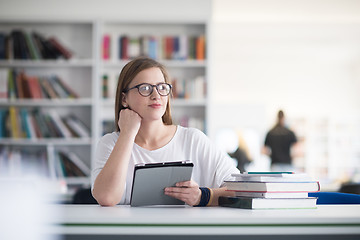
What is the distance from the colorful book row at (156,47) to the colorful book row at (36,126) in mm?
752

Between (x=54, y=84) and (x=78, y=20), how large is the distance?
67 centimetres

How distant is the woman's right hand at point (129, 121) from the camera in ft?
5.72

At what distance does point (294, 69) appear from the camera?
980 centimetres

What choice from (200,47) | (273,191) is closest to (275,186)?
(273,191)

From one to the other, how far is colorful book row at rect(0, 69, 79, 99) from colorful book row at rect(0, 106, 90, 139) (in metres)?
0.16

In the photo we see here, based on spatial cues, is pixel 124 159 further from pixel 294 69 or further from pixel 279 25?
pixel 294 69

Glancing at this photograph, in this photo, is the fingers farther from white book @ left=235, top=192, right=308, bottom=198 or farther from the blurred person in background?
the blurred person in background

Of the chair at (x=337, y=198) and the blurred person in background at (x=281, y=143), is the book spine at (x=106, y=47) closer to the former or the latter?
the blurred person in background at (x=281, y=143)

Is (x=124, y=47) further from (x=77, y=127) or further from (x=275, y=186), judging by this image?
(x=275, y=186)

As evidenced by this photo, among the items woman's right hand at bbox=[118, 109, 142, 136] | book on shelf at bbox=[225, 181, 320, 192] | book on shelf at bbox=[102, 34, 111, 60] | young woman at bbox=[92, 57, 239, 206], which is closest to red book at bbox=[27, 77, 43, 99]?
book on shelf at bbox=[102, 34, 111, 60]

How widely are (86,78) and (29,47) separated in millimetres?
624

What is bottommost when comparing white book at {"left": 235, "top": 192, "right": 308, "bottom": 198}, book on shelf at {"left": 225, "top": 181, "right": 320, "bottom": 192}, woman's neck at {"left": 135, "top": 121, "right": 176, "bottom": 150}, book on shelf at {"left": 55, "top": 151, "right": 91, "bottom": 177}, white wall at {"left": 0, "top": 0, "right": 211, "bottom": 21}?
book on shelf at {"left": 55, "top": 151, "right": 91, "bottom": 177}

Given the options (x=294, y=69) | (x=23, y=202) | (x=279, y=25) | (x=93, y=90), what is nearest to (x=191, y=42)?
(x=93, y=90)

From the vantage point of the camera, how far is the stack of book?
135cm
